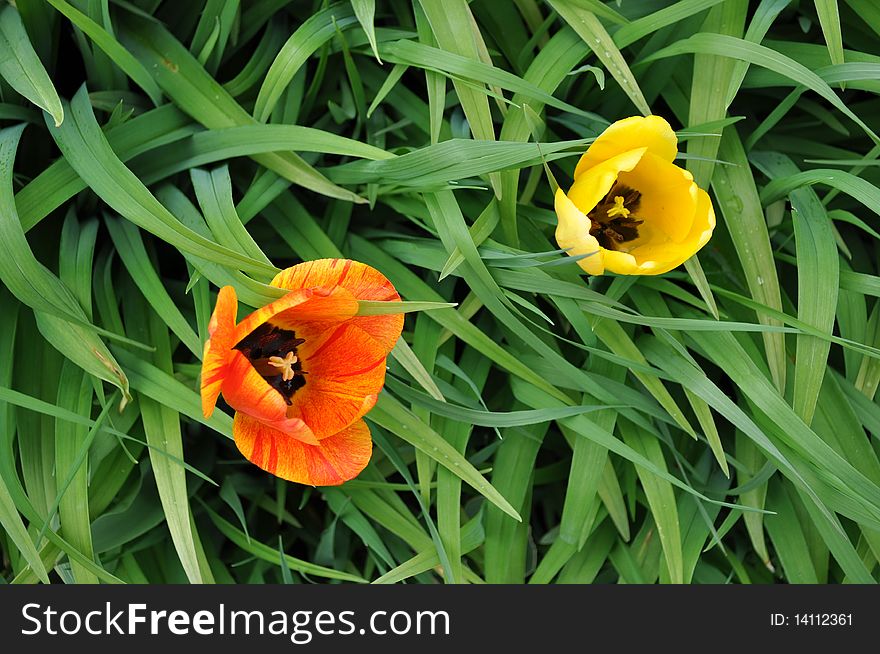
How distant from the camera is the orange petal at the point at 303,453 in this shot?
0.70 metres

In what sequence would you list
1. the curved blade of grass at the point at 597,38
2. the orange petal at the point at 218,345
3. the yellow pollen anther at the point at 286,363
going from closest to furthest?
the orange petal at the point at 218,345 < the yellow pollen anther at the point at 286,363 < the curved blade of grass at the point at 597,38

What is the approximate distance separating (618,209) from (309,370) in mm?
372

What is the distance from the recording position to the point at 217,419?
0.80 metres

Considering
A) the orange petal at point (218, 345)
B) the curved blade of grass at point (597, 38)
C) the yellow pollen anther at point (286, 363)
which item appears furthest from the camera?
the curved blade of grass at point (597, 38)

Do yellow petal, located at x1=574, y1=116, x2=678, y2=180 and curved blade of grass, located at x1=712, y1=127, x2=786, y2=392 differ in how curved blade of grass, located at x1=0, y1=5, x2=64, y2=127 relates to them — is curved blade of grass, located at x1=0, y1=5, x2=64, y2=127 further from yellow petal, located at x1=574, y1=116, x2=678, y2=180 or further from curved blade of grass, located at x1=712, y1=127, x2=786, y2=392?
curved blade of grass, located at x1=712, y1=127, x2=786, y2=392

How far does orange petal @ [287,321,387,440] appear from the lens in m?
0.71

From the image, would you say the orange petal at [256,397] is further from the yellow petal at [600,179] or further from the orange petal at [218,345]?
the yellow petal at [600,179]

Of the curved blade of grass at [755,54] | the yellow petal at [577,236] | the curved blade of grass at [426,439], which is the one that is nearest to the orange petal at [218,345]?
the curved blade of grass at [426,439]

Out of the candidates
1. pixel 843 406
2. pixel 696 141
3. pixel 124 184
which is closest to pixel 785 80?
pixel 696 141

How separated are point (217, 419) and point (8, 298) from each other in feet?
0.89

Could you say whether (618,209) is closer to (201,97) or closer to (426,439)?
(426,439)

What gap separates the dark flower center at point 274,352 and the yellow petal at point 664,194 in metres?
0.39

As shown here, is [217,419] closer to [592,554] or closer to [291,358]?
[291,358]

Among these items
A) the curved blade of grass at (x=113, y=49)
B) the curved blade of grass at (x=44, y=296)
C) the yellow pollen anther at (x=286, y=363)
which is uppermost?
the curved blade of grass at (x=113, y=49)
